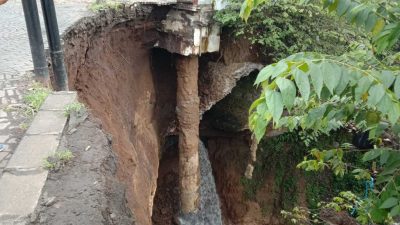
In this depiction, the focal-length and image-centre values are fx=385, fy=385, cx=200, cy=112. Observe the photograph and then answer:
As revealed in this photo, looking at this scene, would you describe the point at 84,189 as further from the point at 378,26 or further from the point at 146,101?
the point at 146,101

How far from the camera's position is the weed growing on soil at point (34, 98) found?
346 cm

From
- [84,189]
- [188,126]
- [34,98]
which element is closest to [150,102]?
[188,126]

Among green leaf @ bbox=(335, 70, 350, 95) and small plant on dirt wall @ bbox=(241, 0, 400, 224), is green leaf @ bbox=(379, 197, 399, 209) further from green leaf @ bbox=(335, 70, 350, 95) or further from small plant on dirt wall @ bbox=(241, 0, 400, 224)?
green leaf @ bbox=(335, 70, 350, 95)

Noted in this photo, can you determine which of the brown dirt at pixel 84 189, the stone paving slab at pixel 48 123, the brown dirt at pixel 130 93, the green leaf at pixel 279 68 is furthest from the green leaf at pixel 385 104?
the brown dirt at pixel 130 93

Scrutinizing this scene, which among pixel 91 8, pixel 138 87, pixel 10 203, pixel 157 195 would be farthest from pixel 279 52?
pixel 10 203

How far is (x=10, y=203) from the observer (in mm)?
2225

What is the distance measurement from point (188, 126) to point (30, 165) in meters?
4.96

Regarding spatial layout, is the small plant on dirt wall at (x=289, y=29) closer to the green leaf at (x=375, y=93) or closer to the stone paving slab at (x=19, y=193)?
the stone paving slab at (x=19, y=193)

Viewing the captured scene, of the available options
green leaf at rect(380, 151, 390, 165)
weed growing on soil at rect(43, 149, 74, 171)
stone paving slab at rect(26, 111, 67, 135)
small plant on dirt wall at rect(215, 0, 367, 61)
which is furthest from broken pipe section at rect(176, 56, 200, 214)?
green leaf at rect(380, 151, 390, 165)

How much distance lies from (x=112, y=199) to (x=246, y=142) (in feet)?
22.8

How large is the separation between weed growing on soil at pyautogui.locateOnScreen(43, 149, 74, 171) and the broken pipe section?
466cm

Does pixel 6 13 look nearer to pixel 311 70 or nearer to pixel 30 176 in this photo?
pixel 30 176

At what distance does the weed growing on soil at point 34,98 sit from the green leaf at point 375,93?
2.91 m

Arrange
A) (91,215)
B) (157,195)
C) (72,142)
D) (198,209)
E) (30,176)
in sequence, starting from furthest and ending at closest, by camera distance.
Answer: (157,195), (198,209), (72,142), (30,176), (91,215)
